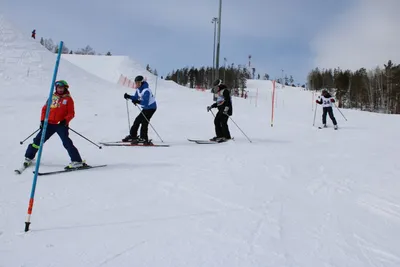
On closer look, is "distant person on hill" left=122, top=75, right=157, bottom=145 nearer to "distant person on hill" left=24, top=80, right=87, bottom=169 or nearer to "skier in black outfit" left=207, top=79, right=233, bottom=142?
"skier in black outfit" left=207, top=79, right=233, bottom=142

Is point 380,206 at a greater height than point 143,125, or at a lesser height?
lesser

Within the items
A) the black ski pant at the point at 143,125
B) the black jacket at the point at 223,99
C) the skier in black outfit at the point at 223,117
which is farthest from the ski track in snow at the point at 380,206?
the black ski pant at the point at 143,125

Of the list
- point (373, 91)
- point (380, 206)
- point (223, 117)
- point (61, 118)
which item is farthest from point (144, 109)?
point (373, 91)

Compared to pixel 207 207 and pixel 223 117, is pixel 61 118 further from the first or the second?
pixel 223 117

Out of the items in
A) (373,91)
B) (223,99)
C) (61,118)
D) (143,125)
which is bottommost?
(143,125)

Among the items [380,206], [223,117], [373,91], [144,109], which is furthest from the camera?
[373,91]

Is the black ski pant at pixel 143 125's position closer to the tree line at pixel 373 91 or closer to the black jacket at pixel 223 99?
the black jacket at pixel 223 99

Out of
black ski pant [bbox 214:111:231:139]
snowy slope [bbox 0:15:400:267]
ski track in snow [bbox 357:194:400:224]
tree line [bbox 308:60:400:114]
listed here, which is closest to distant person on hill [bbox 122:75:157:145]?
snowy slope [bbox 0:15:400:267]

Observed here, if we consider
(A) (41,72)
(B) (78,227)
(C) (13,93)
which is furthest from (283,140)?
(A) (41,72)

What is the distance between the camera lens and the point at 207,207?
3709 millimetres

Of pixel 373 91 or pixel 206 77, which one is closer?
pixel 373 91

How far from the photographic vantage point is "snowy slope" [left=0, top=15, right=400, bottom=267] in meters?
2.63

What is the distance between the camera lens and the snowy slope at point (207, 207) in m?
2.63

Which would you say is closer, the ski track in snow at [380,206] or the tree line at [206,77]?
the ski track in snow at [380,206]
